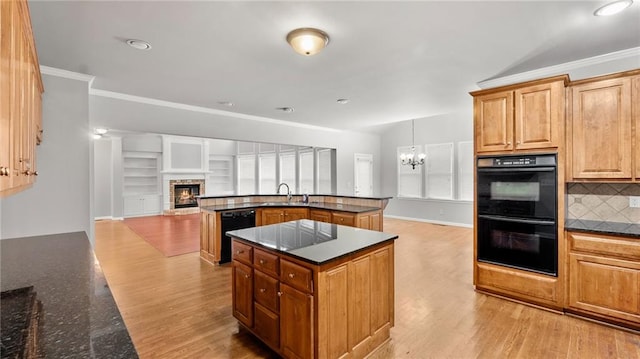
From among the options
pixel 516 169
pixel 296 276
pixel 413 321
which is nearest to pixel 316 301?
pixel 296 276

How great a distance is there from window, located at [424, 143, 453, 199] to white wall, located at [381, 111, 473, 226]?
0.17 m

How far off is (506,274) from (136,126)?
17.6ft

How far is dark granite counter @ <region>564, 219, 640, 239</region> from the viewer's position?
2.62 metres

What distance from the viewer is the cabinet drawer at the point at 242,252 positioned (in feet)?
8.06

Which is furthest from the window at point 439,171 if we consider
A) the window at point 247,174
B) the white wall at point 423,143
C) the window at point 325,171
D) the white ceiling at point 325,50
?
the window at point 247,174

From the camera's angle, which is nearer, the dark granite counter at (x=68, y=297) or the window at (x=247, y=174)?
the dark granite counter at (x=68, y=297)

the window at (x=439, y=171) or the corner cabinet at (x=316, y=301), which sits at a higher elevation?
the window at (x=439, y=171)

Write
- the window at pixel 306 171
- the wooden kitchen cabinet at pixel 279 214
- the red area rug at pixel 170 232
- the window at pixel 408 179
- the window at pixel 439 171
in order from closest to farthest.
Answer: the wooden kitchen cabinet at pixel 279 214
the red area rug at pixel 170 232
the window at pixel 439 171
the window at pixel 408 179
the window at pixel 306 171

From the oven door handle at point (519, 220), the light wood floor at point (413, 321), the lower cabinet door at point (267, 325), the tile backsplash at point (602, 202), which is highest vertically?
the tile backsplash at point (602, 202)

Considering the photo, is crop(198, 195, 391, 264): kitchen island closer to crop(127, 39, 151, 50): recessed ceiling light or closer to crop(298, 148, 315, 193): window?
crop(127, 39, 151, 50): recessed ceiling light

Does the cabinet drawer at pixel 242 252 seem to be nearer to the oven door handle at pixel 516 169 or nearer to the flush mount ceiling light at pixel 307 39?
the flush mount ceiling light at pixel 307 39

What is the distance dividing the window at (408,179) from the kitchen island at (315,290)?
6428 mm

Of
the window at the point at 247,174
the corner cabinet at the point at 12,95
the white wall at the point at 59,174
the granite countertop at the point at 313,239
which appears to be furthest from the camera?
the window at the point at 247,174

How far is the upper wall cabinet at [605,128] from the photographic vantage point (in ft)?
8.76
